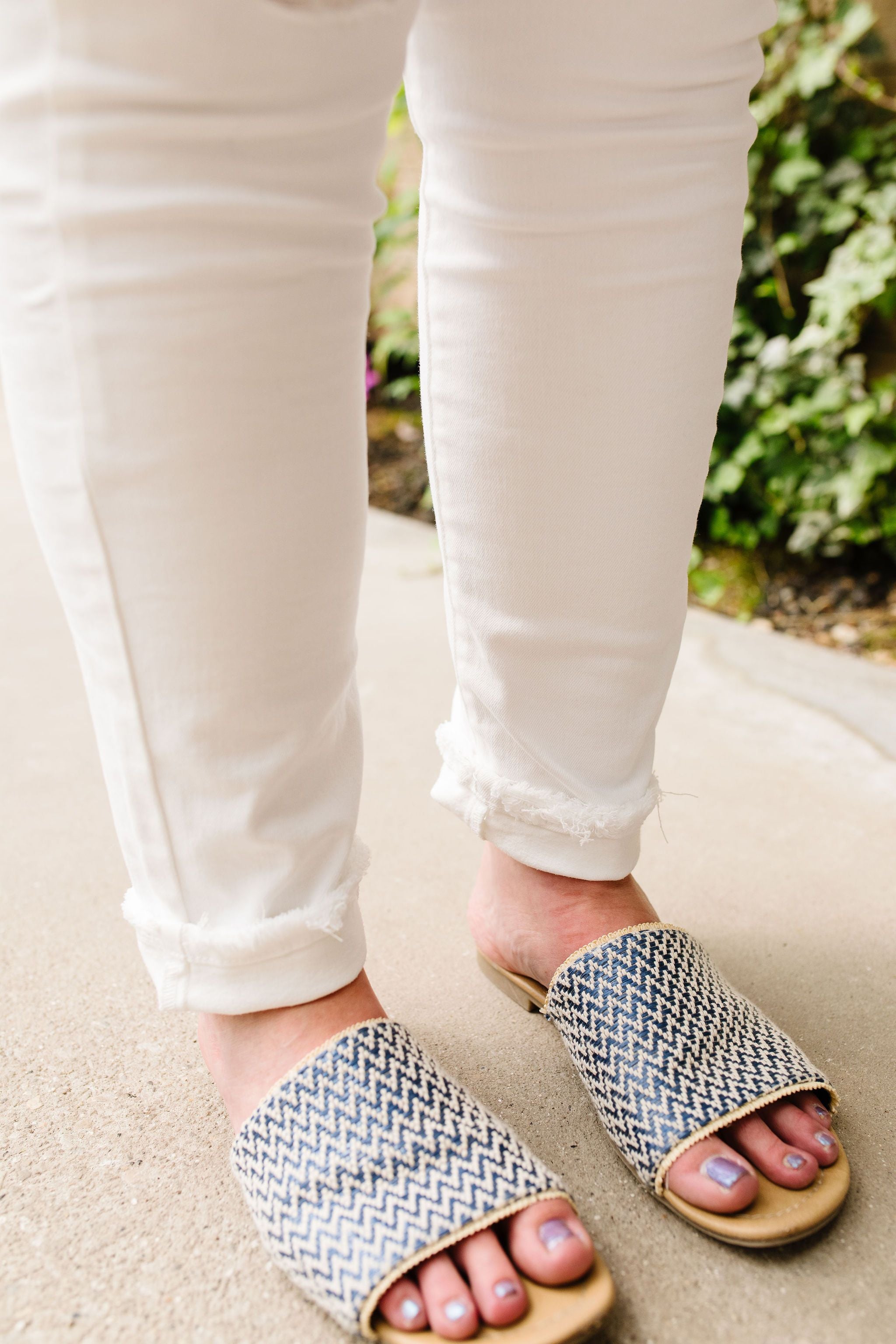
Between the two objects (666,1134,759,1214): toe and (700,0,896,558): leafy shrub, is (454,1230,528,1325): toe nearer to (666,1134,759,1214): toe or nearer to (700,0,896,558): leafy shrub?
(666,1134,759,1214): toe

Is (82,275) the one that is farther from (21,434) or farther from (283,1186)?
(283,1186)

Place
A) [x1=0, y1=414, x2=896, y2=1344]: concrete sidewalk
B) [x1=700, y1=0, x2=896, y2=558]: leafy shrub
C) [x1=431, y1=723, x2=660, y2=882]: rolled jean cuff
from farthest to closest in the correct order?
[x1=700, y1=0, x2=896, y2=558]: leafy shrub, [x1=431, y1=723, x2=660, y2=882]: rolled jean cuff, [x1=0, y1=414, x2=896, y2=1344]: concrete sidewalk

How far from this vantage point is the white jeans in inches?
18.7

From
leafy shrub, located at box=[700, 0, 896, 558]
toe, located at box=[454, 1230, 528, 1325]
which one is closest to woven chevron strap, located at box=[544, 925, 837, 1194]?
toe, located at box=[454, 1230, 528, 1325]

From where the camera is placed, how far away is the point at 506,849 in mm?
792

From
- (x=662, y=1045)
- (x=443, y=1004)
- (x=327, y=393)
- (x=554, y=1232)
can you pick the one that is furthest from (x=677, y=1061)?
(x=327, y=393)

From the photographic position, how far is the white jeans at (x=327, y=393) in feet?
1.55

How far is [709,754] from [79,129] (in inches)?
39.4

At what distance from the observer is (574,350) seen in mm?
676

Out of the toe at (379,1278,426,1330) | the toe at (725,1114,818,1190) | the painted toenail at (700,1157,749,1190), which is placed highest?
the toe at (379,1278,426,1330)

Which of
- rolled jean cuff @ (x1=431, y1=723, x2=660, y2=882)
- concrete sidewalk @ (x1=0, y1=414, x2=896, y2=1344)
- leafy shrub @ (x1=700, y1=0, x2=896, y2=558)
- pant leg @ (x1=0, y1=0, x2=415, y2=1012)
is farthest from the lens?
leafy shrub @ (x1=700, y1=0, x2=896, y2=558)

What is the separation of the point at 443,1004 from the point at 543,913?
14 cm

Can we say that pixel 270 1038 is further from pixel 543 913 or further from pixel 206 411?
pixel 206 411

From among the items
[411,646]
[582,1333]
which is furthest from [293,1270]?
[411,646]
